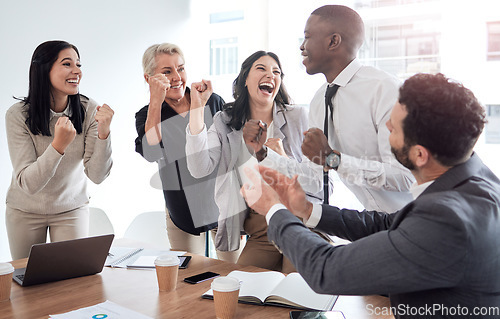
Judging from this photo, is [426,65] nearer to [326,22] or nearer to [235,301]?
[326,22]

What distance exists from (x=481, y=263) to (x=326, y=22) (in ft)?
4.27

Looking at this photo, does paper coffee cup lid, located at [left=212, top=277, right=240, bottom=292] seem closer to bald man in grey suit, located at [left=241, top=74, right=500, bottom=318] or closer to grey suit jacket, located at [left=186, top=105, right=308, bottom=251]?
bald man in grey suit, located at [left=241, top=74, right=500, bottom=318]

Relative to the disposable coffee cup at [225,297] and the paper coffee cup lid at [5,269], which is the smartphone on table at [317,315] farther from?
the paper coffee cup lid at [5,269]

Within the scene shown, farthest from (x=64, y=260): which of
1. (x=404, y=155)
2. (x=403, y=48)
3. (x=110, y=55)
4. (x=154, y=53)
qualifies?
(x=403, y=48)

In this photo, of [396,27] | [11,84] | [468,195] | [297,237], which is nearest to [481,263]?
[468,195]

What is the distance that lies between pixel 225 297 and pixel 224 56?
4197mm

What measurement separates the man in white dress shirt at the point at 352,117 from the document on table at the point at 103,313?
847 millimetres

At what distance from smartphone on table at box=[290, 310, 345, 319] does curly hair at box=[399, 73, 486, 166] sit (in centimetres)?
51

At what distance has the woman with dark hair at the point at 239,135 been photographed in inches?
89.9

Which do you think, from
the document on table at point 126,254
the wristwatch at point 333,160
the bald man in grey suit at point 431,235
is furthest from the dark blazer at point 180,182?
the bald man in grey suit at point 431,235

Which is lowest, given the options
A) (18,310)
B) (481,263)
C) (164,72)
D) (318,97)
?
(18,310)

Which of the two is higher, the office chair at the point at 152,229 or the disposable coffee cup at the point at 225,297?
the disposable coffee cup at the point at 225,297

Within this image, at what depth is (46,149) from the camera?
7.39 ft

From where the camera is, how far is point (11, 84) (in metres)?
3.32
